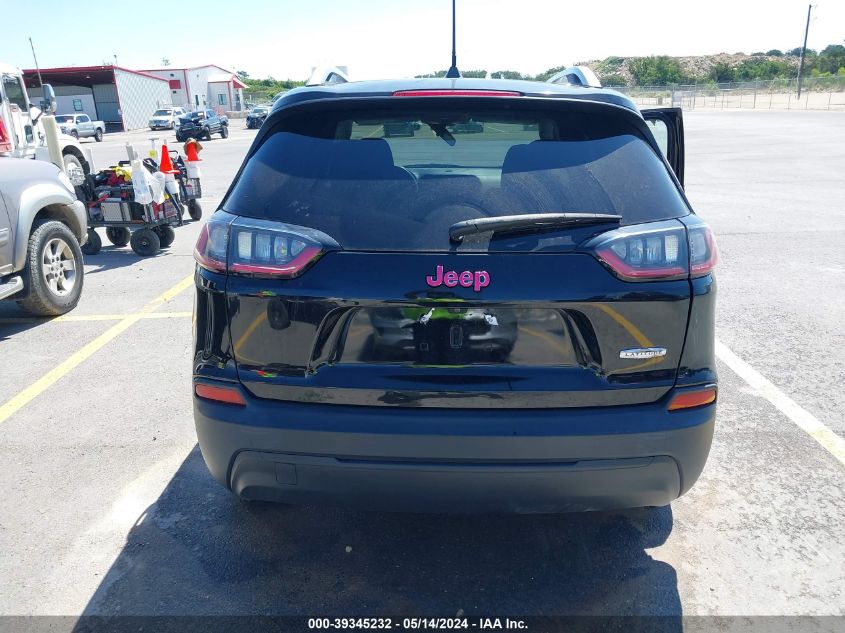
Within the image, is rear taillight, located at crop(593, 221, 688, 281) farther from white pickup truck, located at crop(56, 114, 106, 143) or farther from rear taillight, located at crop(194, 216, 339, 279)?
white pickup truck, located at crop(56, 114, 106, 143)

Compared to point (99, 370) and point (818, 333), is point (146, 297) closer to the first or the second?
point (99, 370)

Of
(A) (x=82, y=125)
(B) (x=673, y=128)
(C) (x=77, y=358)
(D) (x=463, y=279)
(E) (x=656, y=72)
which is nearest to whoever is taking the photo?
(D) (x=463, y=279)

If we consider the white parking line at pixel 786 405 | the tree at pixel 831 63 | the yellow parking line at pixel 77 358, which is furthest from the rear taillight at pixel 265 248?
the tree at pixel 831 63

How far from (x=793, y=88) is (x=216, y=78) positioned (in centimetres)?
6112

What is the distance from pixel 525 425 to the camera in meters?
2.16

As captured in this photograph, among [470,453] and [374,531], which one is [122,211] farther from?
[470,453]

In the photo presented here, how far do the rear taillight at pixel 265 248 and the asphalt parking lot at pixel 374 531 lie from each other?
50.7 inches

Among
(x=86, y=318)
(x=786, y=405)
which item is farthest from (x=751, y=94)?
(x=86, y=318)

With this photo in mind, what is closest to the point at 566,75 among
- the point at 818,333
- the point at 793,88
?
the point at 818,333

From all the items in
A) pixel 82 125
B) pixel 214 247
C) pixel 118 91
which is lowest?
pixel 82 125

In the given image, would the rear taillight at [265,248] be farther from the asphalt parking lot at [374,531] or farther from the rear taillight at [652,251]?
the asphalt parking lot at [374,531]

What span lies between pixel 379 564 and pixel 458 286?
1.32 meters

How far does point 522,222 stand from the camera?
2146 millimetres

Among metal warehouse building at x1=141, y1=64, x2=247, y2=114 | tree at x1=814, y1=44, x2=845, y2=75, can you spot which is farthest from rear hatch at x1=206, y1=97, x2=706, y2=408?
tree at x1=814, y1=44, x2=845, y2=75
